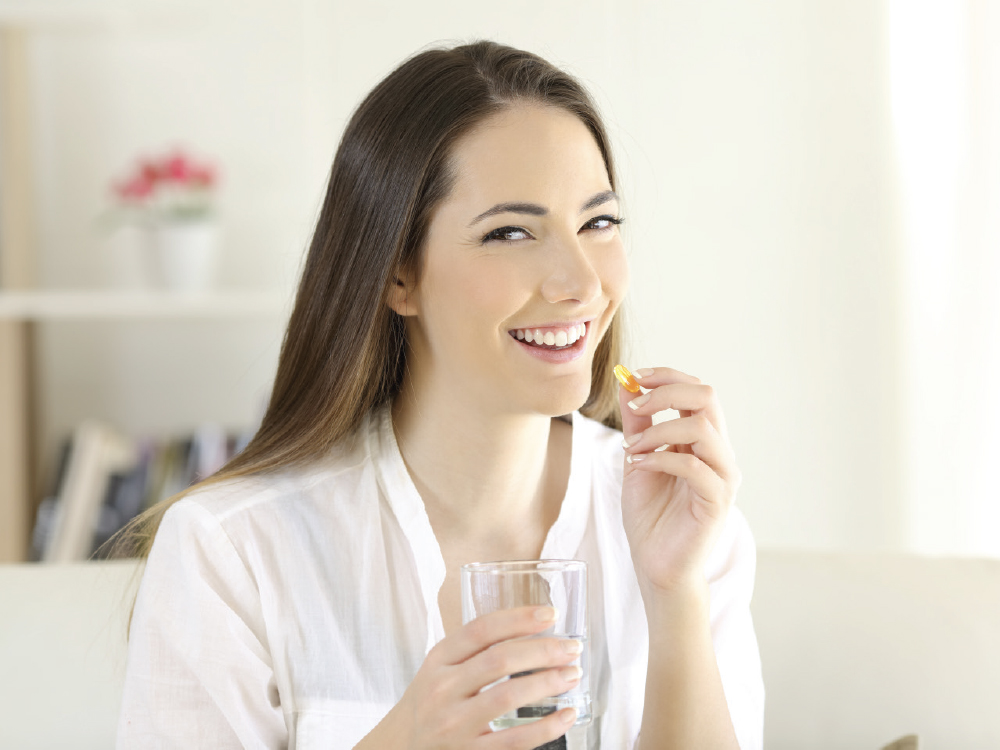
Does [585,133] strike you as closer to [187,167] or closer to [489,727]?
[489,727]

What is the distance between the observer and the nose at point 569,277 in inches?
54.6

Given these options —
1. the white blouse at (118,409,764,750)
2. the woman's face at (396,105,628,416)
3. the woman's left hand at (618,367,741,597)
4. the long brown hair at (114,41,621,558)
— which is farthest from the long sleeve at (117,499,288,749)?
the woman's left hand at (618,367,741,597)

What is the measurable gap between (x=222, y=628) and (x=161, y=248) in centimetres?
184

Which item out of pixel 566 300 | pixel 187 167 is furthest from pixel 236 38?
pixel 566 300

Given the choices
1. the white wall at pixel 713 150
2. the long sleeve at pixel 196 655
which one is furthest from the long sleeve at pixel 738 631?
the white wall at pixel 713 150

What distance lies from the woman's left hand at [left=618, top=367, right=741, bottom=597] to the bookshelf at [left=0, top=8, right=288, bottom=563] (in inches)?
66.1

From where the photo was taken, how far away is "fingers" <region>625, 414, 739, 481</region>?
4.33 feet

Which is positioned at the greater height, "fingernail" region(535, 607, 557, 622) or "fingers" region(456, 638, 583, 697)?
"fingernail" region(535, 607, 557, 622)

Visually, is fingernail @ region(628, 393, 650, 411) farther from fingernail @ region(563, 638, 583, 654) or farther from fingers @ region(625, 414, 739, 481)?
fingernail @ region(563, 638, 583, 654)

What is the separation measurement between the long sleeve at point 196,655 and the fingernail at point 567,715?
1.76 ft

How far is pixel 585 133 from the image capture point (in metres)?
1.54

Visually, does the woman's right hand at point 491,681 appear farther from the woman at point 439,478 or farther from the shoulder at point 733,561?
the shoulder at point 733,561

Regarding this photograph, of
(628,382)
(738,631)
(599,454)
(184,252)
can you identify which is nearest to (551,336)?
(628,382)

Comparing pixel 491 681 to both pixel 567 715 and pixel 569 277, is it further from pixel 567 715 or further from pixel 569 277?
pixel 569 277
